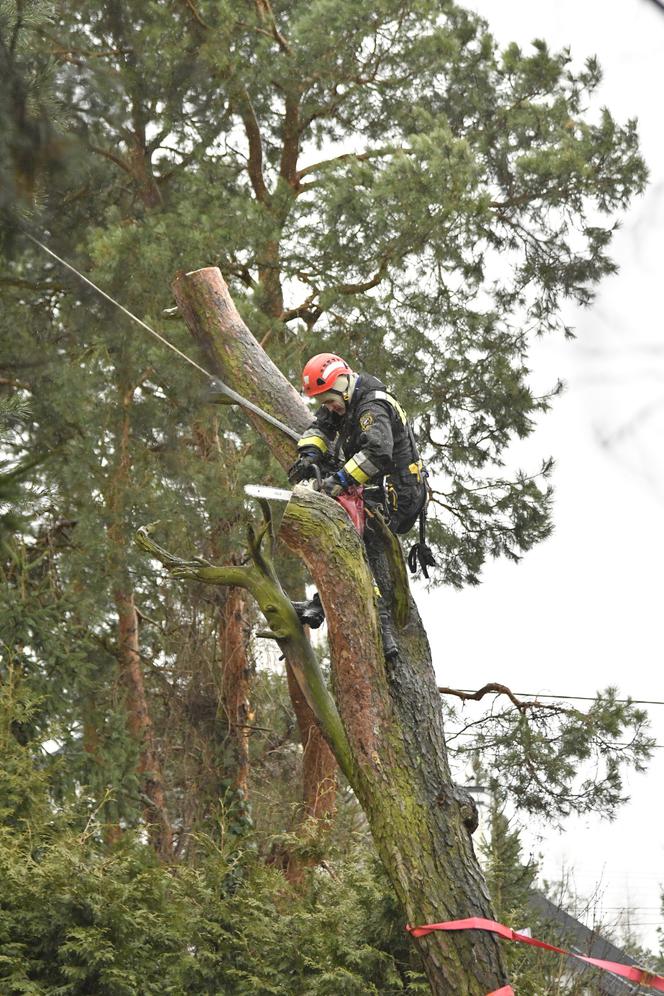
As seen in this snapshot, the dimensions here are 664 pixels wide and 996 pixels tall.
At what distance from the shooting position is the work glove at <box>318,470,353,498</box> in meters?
5.64

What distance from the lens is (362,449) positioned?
5.68m

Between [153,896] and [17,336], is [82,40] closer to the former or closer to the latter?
[17,336]

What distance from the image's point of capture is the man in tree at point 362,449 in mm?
5668

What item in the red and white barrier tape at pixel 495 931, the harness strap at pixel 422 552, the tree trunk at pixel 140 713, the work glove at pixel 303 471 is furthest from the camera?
the tree trunk at pixel 140 713

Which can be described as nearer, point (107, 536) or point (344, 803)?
point (107, 536)

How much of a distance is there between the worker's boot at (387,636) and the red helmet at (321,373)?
1.07 metres

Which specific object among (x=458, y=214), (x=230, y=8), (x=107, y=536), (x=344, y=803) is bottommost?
(x=344, y=803)

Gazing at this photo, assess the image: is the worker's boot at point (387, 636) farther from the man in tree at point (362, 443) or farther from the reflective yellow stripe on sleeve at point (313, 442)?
the reflective yellow stripe on sleeve at point (313, 442)

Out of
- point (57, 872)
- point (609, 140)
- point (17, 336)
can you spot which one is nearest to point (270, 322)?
point (17, 336)

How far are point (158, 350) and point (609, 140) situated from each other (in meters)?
4.71

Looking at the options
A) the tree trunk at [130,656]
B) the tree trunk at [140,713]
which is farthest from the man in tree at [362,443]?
the tree trunk at [140,713]

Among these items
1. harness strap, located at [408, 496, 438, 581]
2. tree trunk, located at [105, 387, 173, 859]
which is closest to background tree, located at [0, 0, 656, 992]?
tree trunk, located at [105, 387, 173, 859]

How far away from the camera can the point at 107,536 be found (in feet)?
38.8

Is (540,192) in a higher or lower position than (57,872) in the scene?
higher
